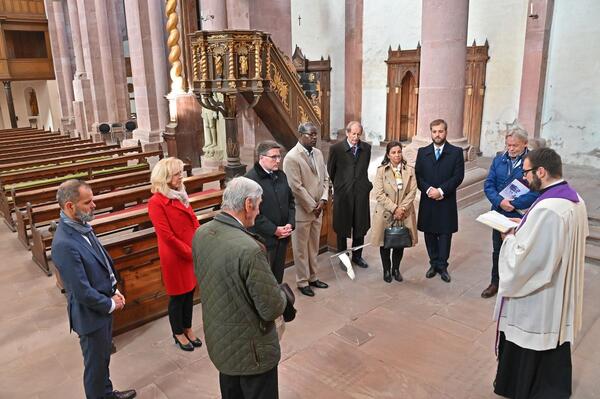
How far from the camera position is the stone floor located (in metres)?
3.40

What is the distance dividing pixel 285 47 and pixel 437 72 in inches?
167

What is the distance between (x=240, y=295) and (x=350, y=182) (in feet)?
10.1

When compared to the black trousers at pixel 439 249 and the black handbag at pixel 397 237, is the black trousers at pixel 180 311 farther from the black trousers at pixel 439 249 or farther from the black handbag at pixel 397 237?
the black trousers at pixel 439 249

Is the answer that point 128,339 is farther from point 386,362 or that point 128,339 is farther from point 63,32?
point 63,32

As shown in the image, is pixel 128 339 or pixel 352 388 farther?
pixel 128 339

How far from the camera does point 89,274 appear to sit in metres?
2.84

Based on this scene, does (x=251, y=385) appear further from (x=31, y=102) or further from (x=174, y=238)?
(x=31, y=102)

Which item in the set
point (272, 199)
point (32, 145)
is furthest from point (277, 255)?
point (32, 145)

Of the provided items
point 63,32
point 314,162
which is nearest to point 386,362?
point 314,162

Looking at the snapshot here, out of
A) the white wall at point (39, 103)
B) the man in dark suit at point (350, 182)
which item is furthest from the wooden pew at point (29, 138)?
the white wall at point (39, 103)

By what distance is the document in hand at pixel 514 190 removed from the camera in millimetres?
4039

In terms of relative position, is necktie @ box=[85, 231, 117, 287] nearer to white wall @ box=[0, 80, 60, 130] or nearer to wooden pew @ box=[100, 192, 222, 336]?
wooden pew @ box=[100, 192, 222, 336]

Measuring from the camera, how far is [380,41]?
43.6ft

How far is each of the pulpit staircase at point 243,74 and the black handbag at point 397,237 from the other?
4111 millimetres
